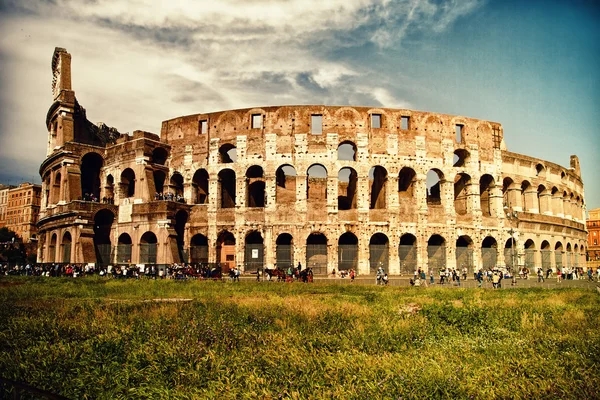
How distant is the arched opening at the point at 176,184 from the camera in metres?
33.7

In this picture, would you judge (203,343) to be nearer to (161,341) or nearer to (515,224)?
(161,341)

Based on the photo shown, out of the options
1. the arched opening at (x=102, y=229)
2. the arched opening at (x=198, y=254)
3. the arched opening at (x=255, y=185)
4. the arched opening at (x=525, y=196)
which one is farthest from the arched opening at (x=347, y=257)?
the arched opening at (x=102, y=229)

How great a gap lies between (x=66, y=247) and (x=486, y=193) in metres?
32.4

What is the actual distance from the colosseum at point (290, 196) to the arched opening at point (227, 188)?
0.46ft

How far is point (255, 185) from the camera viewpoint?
34.4 metres

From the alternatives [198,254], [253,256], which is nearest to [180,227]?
[198,254]

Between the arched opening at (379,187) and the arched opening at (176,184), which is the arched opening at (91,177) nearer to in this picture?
the arched opening at (176,184)

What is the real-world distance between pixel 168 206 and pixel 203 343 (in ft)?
79.2

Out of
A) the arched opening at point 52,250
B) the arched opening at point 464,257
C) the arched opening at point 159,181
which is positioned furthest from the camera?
the arched opening at point 52,250

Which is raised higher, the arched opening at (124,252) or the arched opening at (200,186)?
the arched opening at (200,186)


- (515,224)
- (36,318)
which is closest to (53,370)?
(36,318)

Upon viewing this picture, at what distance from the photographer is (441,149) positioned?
107 ft

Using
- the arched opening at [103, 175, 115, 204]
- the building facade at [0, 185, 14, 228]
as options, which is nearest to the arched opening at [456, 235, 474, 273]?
the arched opening at [103, 175, 115, 204]

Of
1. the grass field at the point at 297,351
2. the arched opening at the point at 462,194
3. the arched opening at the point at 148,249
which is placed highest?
the arched opening at the point at 462,194
